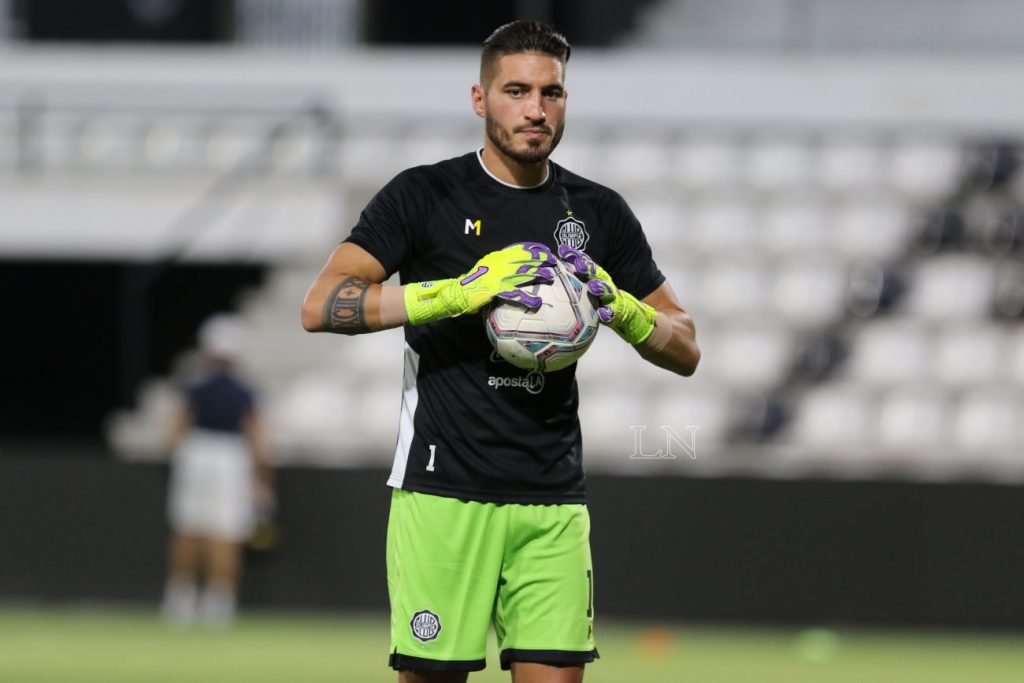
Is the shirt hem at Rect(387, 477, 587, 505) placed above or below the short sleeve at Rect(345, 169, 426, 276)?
below

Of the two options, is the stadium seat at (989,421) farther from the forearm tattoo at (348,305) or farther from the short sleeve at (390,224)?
the forearm tattoo at (348,305)

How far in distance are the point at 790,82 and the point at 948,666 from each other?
25.6 ft

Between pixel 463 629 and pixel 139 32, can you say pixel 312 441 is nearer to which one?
pixel 139 32

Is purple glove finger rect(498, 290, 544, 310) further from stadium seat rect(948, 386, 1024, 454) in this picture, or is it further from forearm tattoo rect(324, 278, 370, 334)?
stadium seat rect(948, 386, 1024, 454)

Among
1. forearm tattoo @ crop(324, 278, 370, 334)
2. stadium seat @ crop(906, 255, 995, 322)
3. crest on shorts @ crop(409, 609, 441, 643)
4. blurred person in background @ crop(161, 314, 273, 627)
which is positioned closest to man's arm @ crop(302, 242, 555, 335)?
forearm tattoo @ crop(324, 278, 370, 334)

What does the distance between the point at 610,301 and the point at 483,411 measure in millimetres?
451

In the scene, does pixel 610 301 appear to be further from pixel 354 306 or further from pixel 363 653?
pixel 363 653

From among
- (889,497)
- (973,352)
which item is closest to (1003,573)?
(889,497)

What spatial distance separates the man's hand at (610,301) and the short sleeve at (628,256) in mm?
185

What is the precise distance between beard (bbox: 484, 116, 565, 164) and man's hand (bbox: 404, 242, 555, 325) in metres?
0.25

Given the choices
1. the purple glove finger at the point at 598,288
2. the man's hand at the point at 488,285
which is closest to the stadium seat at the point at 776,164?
the purple glove finger at the point at 598,288

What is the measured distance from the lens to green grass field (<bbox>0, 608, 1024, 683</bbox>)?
9680mm

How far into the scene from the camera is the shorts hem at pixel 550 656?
15.7ft

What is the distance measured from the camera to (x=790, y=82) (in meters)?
17.0
